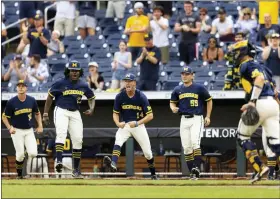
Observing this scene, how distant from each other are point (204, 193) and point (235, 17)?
11.5 m

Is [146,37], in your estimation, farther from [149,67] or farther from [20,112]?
[20,112]

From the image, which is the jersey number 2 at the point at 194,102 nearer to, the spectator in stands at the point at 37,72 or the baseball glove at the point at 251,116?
the baseball glove at the point at 251,116

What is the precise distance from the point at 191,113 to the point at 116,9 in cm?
784

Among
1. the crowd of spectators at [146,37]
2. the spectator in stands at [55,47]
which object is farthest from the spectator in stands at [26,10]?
the spectator in stands at [55,47]

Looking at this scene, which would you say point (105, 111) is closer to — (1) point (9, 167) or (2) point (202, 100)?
(1) point (9, 167)

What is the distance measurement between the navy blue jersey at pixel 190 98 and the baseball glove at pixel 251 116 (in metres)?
3.06

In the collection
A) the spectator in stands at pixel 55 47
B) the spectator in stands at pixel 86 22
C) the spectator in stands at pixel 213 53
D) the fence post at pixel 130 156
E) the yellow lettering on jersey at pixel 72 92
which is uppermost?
the spectator in stands at pixel 86 22

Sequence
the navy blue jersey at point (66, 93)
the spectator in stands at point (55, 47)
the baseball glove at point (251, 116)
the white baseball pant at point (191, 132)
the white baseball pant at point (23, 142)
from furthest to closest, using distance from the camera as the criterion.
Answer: the spectator in stands at point (55, 47) < the white baseball pant at point (23, 142) < the navy blue jersey at point (66, 93) < the white baseball pant at point (191, 132) < the baseball glove at point (251, 116)

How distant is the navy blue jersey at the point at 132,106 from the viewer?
60.5ft

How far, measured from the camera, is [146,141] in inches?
720

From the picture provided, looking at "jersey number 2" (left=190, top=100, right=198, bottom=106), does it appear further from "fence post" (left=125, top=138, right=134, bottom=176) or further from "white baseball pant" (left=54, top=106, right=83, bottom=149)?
"fence post" (left=125, top=138, right=134, bottom=176)

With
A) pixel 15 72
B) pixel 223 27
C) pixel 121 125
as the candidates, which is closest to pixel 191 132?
pixel 121 125

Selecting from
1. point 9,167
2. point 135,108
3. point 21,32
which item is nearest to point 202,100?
point 135,108

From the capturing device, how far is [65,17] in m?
25.3
